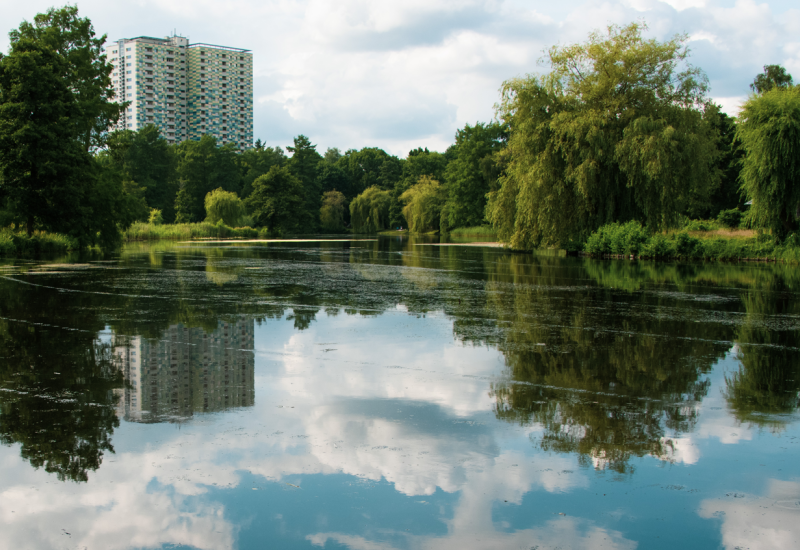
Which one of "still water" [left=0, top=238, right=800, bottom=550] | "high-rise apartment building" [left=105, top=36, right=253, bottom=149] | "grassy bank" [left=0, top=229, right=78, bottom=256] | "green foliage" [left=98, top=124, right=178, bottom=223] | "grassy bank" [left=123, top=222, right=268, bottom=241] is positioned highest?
"high-rise apartment building" [left=105, top=36, right=253, bottom=149]

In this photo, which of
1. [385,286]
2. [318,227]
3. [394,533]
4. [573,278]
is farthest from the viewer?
[318,227]

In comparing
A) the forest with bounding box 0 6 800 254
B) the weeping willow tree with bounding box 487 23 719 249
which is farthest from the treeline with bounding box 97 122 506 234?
the weeping willow tree with bounding box 487 23 719 249

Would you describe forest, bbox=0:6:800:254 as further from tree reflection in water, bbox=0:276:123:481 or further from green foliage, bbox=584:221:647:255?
tree reflection in water, bbox=0:276:123:481

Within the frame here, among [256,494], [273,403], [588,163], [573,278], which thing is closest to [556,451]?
[256,494]

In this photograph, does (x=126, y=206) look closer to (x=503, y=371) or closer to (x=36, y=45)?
(x=36, y=45)

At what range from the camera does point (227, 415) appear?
590 cm

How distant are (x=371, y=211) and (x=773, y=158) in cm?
7498

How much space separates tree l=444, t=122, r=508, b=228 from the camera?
268 feet

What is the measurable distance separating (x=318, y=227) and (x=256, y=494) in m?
105

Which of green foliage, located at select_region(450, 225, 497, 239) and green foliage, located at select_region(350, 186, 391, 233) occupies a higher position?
green foliage, located at select_region(350, 186, 391, 233)

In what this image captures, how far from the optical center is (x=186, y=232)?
66.1 meters

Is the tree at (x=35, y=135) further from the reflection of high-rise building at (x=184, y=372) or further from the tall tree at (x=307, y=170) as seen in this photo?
the tall tree at (x=307, y=170)

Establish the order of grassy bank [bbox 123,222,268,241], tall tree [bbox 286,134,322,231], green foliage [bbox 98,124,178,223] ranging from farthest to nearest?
1. tall tree [bbox 286,134,322,231]
2. green foliage [bbox 98,124,178,223]
3. grassy bank [bbox 123,222,268,241]

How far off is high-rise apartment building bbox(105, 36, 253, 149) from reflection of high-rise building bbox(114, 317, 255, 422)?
176 meters
